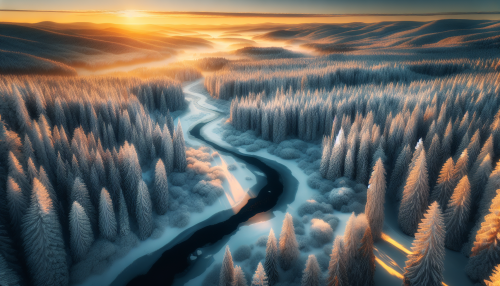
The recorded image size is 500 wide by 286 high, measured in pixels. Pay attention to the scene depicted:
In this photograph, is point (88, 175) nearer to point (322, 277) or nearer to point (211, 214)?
point (211, 214)

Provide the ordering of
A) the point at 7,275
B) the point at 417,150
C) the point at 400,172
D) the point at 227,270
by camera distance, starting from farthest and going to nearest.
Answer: the point at 400,172
the point at 417,150
the point at 227,270
the point at 7,275

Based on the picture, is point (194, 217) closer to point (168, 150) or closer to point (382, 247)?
point (168, 150)

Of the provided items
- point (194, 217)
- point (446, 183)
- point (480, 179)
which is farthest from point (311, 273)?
point (480, 179)

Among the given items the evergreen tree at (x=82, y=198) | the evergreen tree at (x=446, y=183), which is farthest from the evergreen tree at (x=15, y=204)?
the evergreen tree at (x=446, y=183)

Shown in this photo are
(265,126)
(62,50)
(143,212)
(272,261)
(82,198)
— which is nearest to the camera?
(272,261)

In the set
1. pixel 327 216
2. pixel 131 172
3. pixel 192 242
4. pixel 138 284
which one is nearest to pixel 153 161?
pixel 131 172

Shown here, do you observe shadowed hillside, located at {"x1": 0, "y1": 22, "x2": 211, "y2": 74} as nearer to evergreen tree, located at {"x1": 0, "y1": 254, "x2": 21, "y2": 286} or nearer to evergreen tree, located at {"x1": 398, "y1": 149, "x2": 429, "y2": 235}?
evergreen tree, located at {"x1": 0, "y1": 254, "x2": 21, "y2": 286}

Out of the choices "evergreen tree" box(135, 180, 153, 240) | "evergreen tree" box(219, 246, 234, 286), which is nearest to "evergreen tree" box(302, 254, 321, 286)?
"evergreen tree" box(219, 246, 234, 286)
